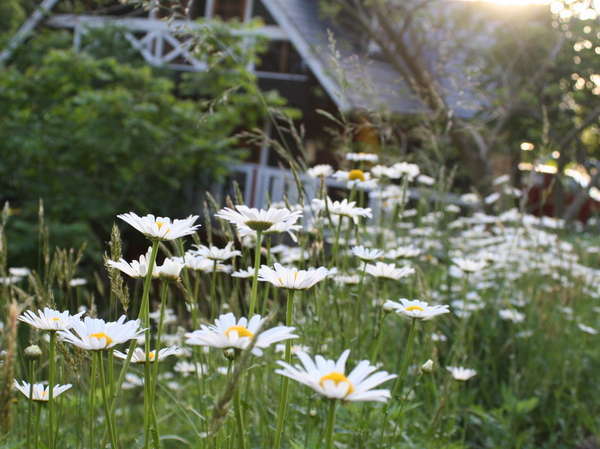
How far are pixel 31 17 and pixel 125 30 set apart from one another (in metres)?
1.93

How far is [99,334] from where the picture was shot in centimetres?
97

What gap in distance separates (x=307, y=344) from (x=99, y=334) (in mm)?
1055

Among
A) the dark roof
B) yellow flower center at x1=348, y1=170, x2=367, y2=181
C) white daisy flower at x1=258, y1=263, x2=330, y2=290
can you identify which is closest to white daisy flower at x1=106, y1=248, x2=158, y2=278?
white daisy flower at x1=258, y1=263, x2=330, y2=290

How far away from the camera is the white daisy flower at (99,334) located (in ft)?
3.08

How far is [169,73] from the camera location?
40.2ft

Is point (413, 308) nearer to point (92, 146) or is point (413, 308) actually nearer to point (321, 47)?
point (92, 146)

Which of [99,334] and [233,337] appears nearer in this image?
[233,337]

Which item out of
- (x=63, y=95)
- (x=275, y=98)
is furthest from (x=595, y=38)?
(x=63, y=95)

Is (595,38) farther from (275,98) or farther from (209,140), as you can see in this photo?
(209,140)

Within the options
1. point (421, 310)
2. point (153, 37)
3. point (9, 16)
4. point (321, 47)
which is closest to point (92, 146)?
point (321, 47)

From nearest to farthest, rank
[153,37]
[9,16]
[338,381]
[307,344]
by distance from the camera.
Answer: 1. [338,381]
2. [307,344]
3. [9,16]
4. [153,37]

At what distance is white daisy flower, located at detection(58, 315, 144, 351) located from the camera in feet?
3.08

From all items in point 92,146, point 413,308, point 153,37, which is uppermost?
point 153,37

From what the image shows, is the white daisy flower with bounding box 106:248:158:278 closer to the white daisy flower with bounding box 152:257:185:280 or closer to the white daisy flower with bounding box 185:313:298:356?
the white daisy flower with bounding box 152:257:185:280
